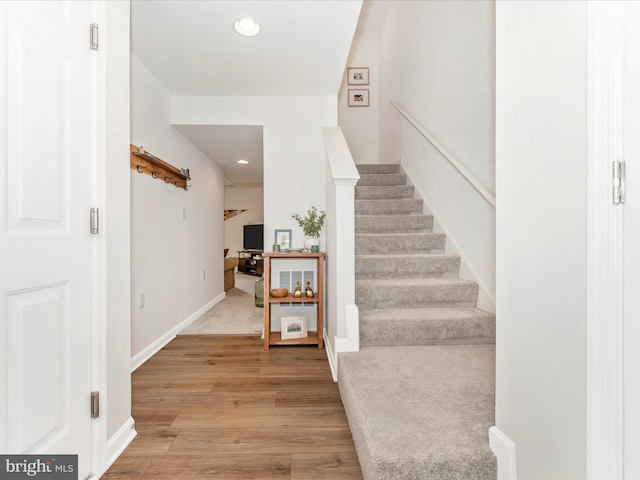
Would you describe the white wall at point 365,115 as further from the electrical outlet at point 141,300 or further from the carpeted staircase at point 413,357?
the electrical outlet at point 141,300

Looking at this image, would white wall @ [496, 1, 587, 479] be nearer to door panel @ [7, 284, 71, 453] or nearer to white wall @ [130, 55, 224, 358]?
door panel @ [7, 284, 71, 453]

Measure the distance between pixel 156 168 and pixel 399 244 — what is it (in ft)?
7.11

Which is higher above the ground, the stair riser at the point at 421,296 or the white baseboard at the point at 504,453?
the stair riser at the point at 421,296

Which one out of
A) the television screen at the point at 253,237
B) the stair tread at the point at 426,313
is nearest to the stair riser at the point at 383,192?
the stair tread at the point at 426,313

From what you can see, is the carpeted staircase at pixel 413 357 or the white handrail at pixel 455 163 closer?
the carpeted staircase at pixel 413 357

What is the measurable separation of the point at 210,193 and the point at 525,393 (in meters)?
4.24

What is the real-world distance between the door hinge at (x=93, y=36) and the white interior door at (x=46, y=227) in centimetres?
2

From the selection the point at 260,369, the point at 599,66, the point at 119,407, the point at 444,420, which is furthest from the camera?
the point at 260,369

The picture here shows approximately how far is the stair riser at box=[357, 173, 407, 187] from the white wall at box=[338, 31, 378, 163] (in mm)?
1543

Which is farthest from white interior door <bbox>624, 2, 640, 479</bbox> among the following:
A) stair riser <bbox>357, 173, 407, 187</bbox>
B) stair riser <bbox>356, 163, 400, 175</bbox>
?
stair riser <bbox>356, 163, 400, 175</bbox>

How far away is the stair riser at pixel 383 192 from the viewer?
3512 mm

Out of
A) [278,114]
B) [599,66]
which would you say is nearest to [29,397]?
[599,66]

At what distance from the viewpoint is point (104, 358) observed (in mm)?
1327

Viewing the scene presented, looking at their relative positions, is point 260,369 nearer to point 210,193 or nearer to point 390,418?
point 390,418
